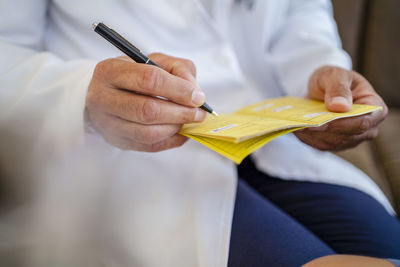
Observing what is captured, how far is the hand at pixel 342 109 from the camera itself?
0.40 meters

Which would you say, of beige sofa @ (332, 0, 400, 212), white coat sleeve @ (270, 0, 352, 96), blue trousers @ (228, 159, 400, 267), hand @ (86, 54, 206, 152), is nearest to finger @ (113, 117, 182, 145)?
hand @ (86, 54, 206, 152)

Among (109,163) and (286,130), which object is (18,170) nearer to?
(109,163)

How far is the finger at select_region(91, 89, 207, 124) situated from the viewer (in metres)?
0.31

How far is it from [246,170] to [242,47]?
0.91ft

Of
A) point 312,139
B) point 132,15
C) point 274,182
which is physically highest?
point 132,15

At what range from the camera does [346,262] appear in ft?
1.08

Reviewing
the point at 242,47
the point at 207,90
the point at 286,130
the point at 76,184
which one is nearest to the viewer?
the point at 286,130

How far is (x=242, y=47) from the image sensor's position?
0.64m

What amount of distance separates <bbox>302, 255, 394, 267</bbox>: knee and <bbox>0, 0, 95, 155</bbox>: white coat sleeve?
0.34 m

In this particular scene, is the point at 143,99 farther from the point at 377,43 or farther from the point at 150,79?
the point at 377,43

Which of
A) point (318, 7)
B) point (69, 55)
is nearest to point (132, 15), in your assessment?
point (69, 55)

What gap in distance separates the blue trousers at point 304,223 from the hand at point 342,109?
101 millimetres

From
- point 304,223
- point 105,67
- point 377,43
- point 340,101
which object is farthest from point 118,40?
point 377,43

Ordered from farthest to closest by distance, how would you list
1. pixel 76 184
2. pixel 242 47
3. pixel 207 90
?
pixel 242 47 < pixel 207 90 < pixel 76 184
